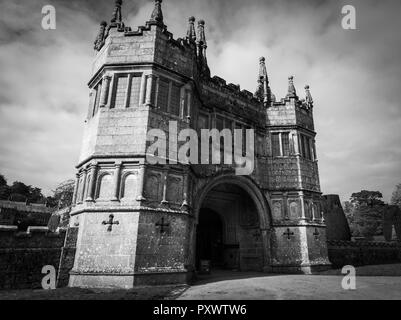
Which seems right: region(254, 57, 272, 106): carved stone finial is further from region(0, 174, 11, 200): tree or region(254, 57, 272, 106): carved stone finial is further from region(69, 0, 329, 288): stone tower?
region(0, 174, 11, 200): tree

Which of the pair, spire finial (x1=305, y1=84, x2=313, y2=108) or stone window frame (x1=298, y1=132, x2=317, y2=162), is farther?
spire finial (x1=305, y1=84, x2=313, y2=108)

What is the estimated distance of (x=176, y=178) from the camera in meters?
11.5

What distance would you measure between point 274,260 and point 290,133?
7.98m

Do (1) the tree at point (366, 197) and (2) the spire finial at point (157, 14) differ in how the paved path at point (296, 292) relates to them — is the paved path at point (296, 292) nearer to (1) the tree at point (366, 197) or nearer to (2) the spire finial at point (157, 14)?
(2) the spire finial at point (157, 14)

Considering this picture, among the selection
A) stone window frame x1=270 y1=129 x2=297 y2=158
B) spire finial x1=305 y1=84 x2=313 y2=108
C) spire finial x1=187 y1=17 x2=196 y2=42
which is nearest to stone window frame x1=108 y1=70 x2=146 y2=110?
spire finial x1=187 y1=17 x2=196 y2=42

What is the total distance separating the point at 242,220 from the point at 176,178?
7336 millimetres

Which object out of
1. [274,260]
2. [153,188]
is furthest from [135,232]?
[274,260]

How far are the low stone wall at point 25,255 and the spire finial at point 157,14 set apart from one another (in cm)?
1028

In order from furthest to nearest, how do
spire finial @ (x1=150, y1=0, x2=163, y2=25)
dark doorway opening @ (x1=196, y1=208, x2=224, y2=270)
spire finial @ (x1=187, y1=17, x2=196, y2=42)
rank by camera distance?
dark doorway opening @ (x1=196, y1=208, x2=224, y2=270) < spire finial @ (x1=187, y1=17, x2=196, y2=42) < spire finial @ (x1=150, y1=0, x2=163, y2=25)

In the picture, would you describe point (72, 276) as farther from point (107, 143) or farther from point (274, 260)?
point (274, 260)

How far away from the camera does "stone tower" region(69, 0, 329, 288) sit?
10047 millimetres

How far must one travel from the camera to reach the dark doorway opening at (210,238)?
18203mm

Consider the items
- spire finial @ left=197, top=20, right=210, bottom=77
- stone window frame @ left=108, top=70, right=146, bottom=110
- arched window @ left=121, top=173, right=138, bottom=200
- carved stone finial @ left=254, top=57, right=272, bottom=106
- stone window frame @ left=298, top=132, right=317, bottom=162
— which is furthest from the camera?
carved stone finial @ left=254, top=57, right=272, bottom=106

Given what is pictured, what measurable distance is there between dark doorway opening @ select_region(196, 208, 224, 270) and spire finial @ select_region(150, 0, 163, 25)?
11864 mm
